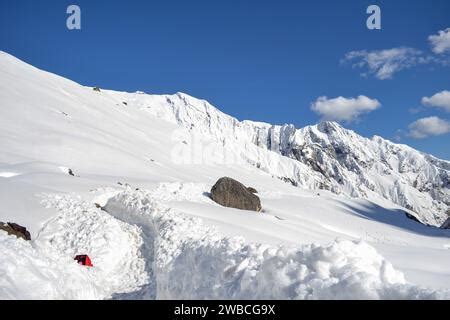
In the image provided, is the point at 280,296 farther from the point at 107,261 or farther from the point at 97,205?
the point at 97,205

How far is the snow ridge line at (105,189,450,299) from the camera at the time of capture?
910cm

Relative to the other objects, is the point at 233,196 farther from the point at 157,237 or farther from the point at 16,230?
the point at 16,230

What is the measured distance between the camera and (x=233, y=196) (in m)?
32.4

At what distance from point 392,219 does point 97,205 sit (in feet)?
124

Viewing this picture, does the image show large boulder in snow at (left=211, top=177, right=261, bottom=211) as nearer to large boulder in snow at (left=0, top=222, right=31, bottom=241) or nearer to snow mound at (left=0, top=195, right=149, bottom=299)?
snow mound at (left=0, top=195, right=149, bottom=299)

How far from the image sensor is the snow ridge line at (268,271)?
910 centimetres

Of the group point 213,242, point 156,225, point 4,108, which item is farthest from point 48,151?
point 213,242

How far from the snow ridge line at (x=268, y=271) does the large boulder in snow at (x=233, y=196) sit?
15.0m

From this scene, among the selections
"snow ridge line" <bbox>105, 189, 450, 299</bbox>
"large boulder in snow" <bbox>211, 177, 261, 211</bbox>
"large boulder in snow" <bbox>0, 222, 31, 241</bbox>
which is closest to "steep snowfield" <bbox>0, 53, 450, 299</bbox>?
"snow ridge line" <bbox>105, 189, 450, 299</bbox>

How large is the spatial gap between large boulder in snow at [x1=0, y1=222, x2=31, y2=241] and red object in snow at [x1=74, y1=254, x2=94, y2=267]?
1950 mm

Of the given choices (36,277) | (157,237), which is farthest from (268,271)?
(157,237)

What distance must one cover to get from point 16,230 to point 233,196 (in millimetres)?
18490

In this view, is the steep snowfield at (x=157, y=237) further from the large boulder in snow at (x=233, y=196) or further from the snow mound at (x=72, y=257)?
the large boulder in snow at (x=233, y=196)

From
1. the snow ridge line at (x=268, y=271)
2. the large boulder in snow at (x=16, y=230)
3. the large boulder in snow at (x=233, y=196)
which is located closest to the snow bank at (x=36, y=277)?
the large boulder in snow at (x=16, y=230)
